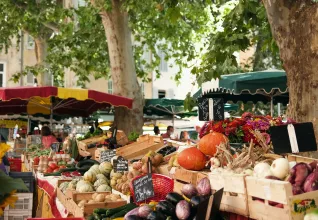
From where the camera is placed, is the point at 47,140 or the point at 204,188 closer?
the point at 204,188

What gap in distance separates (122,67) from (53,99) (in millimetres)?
1941

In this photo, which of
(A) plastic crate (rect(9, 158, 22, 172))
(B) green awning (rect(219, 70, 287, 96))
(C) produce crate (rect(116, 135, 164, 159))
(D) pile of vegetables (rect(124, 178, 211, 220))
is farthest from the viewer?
(A) plastic crate (rect(9, 158, 22, 172))

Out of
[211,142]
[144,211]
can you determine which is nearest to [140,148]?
[211,142]

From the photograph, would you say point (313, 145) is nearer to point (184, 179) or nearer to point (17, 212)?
point (184, 179)

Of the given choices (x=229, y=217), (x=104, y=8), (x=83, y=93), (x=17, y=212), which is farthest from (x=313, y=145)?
(x=104, y=8)

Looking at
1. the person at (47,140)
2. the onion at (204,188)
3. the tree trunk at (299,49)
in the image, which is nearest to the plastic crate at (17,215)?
the onion at (204,188)

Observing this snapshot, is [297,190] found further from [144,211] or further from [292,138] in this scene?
[144,211]

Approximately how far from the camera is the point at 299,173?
9.77ft

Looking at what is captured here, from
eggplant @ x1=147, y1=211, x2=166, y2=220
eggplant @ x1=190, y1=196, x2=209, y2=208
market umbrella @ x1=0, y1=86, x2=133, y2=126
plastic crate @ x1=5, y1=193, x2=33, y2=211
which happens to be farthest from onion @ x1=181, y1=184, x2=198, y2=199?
market umbrella @ x1=0, y1=86, x2=133, y2=126

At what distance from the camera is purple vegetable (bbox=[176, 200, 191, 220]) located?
3.21 meters

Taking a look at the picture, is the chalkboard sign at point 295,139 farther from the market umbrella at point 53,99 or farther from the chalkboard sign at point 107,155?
the market umbrella at point 53,99

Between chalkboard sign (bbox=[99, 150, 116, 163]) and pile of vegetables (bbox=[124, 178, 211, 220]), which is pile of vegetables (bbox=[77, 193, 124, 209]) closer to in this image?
pile of vegetables (bbox=[124, 178, 211, 220])

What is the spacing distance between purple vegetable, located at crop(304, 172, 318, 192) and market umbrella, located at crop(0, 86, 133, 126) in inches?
324

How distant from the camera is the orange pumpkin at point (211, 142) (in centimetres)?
422
